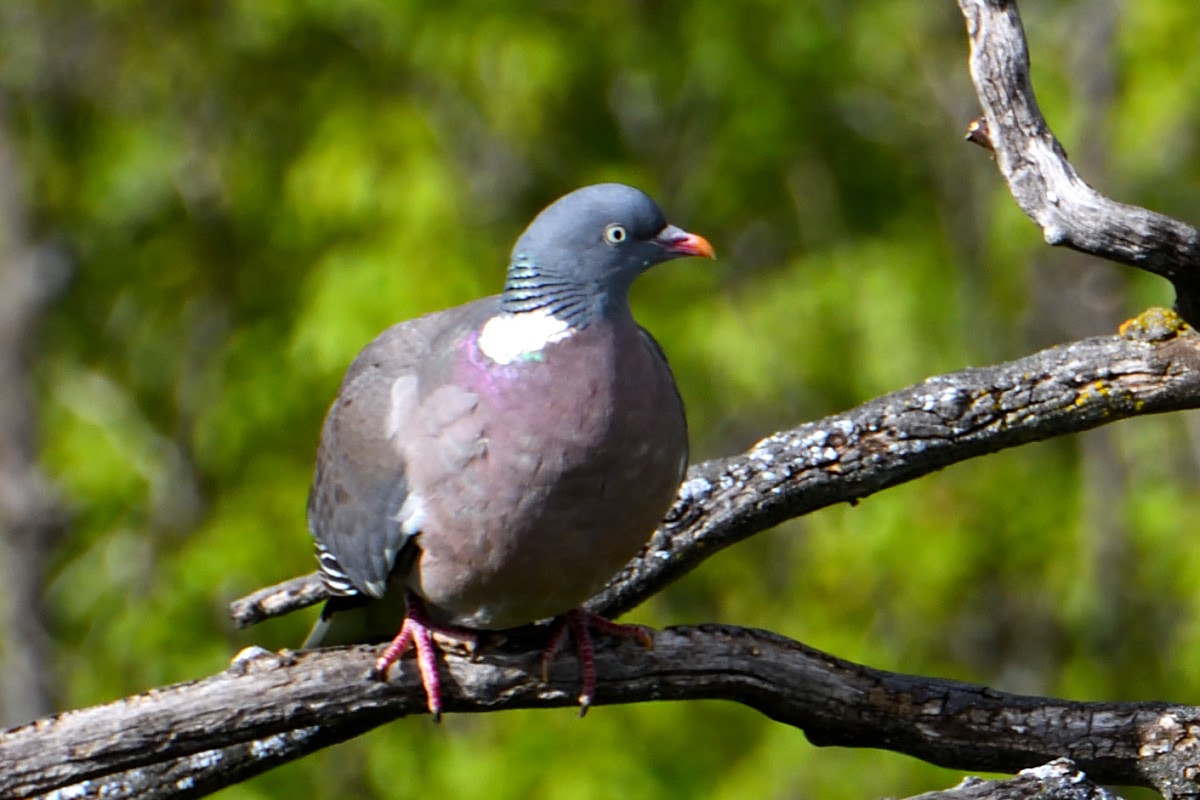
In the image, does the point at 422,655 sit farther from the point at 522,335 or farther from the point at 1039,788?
the point at 1039,788

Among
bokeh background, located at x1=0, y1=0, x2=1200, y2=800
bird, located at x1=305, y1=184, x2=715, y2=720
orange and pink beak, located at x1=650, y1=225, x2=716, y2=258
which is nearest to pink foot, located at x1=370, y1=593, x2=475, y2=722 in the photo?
bird, located at x1=305, y1=184, x2=715, y2=720

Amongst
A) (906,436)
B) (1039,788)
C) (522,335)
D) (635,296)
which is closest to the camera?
(1039,788)

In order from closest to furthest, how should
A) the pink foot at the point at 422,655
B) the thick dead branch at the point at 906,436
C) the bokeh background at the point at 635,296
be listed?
the pink foot at the point at 422,655
the thick dead branch at the point at 906,436
the bokeh background at the point at 635,296

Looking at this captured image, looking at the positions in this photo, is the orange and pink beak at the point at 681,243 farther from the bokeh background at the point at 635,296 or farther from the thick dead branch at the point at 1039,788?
the bokeh background at the point at 635,296

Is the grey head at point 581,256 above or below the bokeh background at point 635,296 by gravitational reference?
below

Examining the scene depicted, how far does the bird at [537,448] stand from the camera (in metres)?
2.96

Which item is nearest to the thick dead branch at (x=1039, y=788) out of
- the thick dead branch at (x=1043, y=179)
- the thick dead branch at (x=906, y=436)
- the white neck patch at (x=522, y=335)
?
the thick dead branch at (x=906, y=436)

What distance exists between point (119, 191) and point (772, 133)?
3273mm

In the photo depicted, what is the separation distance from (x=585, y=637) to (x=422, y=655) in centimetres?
32

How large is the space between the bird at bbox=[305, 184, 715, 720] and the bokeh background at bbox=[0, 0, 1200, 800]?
3.45 m

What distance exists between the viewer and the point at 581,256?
120 inches

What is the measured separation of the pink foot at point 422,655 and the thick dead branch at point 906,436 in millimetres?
587

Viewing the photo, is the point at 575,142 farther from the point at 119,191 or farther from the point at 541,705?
the point at 541,705

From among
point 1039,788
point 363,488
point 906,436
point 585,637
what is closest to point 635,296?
point 906,436
